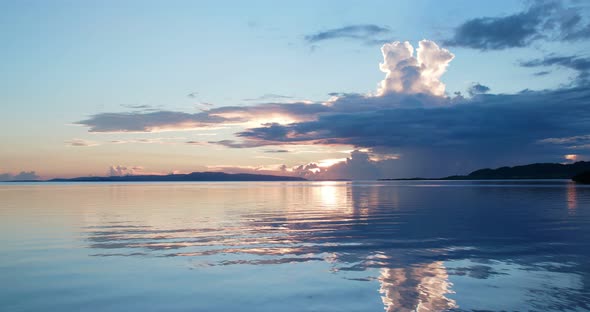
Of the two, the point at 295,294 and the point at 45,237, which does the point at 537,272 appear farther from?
the point at 45,237

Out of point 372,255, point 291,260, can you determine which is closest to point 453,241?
point 372,255

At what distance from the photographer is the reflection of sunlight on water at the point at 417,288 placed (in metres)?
13.2

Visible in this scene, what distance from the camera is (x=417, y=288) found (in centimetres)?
1500

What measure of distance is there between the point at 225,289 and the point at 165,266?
4838 mm

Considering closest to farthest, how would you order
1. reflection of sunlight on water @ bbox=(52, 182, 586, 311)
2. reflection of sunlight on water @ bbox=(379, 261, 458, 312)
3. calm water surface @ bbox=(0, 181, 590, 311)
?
1. reflection of sunlight on water @ bbox=(379, 261, 458, 312)
2. calm water surface @ bbox=(0, 181, 590, 311)
3. reflection of sunlight on water @ bbox=(52, 182, 586, 311)

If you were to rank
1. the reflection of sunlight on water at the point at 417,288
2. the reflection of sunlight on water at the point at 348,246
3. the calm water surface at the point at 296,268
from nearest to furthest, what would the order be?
1. the reflection of sunlight on water at the point at 417,288
2. the calm water surface at the point at 296,268
3. the reflection of sunlight on water at the point at 348,246

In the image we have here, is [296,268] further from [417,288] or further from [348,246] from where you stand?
[348,246]

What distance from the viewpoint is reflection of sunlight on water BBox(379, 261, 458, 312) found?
13164 mm

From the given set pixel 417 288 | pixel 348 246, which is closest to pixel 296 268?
pixel 417 288

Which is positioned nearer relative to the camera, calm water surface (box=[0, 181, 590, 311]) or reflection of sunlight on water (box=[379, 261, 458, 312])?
reflection of sunlight on water (box=[379, 261, 458, 312])

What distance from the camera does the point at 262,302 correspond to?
14.0 m

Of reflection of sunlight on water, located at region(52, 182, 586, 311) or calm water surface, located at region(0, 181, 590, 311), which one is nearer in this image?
calm water surface, located at region(0, 181, 590, 311)

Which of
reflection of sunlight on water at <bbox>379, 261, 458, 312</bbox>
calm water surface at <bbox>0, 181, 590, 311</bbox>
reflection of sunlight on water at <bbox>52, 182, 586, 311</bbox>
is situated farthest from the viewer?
reflection of sunlight on water at <bbox>52, 182, 586, 311</bbox>

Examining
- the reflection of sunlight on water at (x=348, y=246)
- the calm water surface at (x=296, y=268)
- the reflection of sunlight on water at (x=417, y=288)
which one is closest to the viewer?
the reflection of sunlight on water at (x=417, y=288)
